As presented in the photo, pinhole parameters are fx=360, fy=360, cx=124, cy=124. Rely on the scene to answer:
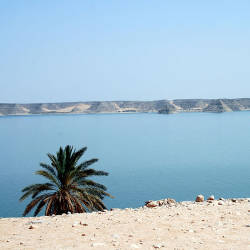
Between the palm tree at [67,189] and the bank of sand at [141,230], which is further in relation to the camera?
the palm tree at [67,189]

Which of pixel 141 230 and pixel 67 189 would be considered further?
pixel 67 189

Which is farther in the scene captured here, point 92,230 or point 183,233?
point 92,230

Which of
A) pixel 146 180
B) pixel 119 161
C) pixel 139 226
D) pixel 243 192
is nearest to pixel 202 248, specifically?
pixel 139 226

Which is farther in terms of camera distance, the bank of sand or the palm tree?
the palm tree

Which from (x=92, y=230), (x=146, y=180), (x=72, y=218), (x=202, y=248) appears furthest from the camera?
(x=146, y=180)

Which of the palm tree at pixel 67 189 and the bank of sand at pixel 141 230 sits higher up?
the bank of sand at pixel 141 230

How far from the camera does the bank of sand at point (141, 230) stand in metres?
6.27

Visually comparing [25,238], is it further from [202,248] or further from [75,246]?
[202,248]

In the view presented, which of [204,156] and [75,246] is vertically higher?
[75,246]

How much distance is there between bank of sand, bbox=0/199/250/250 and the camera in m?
6.27

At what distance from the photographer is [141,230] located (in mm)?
7172

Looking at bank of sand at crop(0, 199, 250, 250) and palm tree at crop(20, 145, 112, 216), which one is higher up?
bank of sand at crop(0, 199, 250, 250)

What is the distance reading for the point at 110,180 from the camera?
3903cm

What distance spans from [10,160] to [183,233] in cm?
5223
